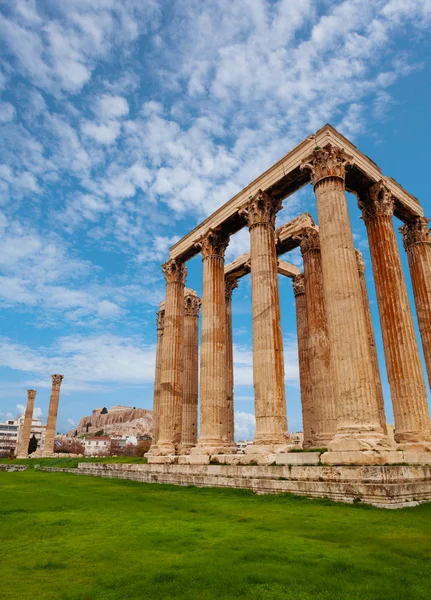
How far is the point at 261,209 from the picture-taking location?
24.0 m

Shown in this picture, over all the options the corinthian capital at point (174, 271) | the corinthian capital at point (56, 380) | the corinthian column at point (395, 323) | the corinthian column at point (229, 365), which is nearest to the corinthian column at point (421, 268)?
the corinthian column at point (395, 323)

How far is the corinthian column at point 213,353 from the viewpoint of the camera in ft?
76.8

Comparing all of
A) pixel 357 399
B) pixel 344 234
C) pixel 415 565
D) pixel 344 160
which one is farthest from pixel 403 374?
pixel 415 565

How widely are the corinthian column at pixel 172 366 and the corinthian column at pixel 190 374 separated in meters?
1.36

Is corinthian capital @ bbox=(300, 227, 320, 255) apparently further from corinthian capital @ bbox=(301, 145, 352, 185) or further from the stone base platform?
the stone base platform

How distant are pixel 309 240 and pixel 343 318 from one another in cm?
1154

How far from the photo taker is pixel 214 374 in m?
24.5

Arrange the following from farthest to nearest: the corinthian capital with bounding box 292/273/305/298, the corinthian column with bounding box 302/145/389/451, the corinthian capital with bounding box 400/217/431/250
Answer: the corinthian capital with bounding box 292/273/305/298, the corinthian capital with bounding box 400/217/431/250, the corinthian column with bounding box 302/145/389/451

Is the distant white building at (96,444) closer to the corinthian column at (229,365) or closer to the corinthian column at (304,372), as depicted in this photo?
the corinthian column at (229,365)

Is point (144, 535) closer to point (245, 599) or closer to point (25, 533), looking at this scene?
point (25, 533)

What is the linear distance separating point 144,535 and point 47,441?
2699 inches

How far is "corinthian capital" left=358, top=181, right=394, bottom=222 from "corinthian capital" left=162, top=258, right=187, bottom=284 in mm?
14394

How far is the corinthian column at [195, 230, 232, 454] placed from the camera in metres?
23.4

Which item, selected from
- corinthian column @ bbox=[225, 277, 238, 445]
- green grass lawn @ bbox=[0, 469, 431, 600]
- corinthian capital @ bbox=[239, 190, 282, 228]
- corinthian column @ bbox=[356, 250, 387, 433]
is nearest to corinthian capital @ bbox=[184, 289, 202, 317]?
corinthian column @ bbox=[225, 277, 238, 445]
